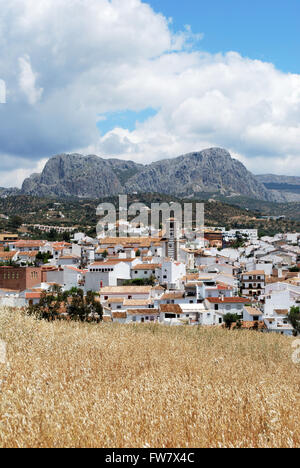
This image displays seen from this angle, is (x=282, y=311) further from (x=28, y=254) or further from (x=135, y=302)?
(x=28, y=254)

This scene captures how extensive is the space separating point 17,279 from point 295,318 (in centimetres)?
2344

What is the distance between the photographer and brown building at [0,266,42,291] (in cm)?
3562

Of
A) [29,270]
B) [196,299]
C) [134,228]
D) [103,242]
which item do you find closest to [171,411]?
[196,299]

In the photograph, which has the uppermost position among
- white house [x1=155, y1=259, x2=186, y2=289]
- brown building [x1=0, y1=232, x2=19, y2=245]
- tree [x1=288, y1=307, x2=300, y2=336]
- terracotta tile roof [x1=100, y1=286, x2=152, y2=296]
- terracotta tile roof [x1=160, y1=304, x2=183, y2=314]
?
brown building [x1=0, y1=232, x2=19, y2=245]

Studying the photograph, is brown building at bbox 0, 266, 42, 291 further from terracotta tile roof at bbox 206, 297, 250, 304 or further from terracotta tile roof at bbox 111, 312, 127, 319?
terracotta tile roof at bbox 206, 297, 250, 304

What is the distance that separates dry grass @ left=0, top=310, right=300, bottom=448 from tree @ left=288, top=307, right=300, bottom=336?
1936 cm

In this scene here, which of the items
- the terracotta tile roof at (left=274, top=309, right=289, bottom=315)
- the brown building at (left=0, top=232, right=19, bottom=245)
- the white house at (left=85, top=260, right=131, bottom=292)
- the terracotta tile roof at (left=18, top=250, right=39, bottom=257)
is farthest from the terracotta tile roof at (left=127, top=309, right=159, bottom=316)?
the brown building at (left=0, top=232, right=19, bottom=245)

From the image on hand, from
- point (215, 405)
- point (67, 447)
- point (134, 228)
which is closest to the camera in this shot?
point (67, 447)

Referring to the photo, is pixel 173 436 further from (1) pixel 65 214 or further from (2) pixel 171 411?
(1) pixel 65 214

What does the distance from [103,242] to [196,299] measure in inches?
1091

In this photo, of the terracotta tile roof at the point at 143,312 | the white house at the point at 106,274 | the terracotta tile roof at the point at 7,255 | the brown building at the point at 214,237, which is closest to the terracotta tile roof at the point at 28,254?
the terracotta tile roof at the point at 7,255

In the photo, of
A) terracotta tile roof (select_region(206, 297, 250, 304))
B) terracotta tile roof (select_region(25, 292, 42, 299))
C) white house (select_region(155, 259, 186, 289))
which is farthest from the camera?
white house (select_region(155, 259, 186, 289))

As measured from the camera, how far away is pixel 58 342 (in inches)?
243

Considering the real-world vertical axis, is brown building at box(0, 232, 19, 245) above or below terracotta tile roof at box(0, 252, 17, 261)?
above
